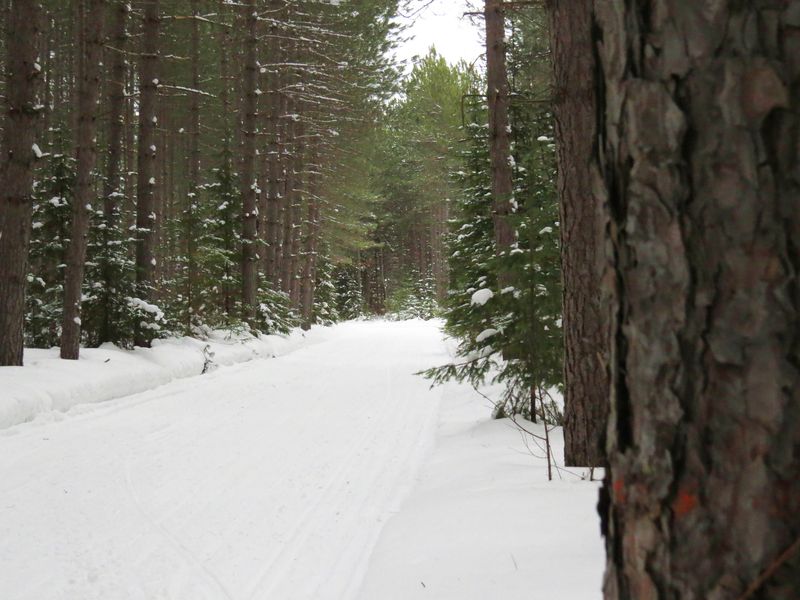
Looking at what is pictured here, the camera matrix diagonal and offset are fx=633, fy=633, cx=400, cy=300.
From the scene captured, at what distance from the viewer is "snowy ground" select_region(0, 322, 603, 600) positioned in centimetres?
352

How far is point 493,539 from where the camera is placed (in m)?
3.65

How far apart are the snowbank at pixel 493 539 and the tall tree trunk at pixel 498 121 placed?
16.0ft

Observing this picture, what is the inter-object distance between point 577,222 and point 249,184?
1527cm

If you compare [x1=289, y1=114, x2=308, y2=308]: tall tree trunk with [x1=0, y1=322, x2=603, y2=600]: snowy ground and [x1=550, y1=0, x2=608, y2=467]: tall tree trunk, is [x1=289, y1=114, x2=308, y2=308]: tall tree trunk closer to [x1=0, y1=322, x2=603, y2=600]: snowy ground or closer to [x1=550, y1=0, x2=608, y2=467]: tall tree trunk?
[x1=0, y1=322, x2=603, y2=600]: snowy ground

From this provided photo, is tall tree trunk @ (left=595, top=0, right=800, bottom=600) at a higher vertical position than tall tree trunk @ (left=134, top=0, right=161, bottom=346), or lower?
lower

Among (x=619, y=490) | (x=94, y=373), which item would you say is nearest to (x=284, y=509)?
(x=619, y=490)

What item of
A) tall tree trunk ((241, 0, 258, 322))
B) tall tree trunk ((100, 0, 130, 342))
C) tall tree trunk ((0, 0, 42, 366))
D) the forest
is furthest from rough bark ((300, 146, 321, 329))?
tall tree trunk ((0, 0, 42, 366))

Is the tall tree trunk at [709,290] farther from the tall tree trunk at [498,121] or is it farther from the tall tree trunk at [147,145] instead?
the tall tree trunk at [147,145]

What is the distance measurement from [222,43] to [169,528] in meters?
18.7

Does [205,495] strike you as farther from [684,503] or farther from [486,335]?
[684,503]

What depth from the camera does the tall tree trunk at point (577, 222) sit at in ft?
16.2

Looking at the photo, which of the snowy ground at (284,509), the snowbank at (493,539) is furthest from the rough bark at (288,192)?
the snowbank at (493,539)

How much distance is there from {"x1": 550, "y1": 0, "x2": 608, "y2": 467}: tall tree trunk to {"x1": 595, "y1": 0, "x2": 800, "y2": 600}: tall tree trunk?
4019 mm

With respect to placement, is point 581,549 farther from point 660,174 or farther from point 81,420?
point 81,420
